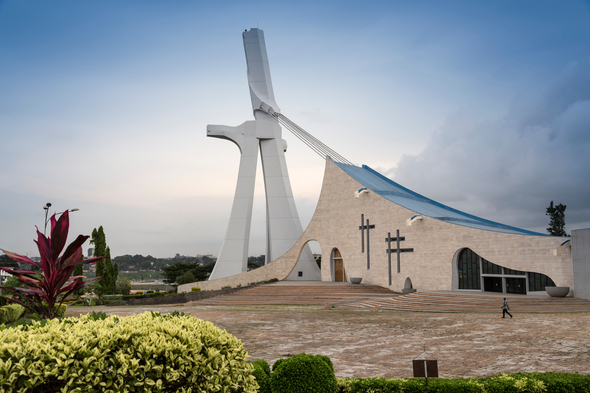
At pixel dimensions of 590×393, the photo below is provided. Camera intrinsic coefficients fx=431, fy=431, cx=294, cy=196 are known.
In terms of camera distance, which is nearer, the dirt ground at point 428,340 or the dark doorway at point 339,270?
the dirt ground at point 428,340

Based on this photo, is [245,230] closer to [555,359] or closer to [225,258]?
[225,258]

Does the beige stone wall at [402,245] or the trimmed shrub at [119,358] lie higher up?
the beige stone wall at [402,245]

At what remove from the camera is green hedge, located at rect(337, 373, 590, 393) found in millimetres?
5398

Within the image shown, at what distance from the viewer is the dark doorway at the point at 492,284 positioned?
64.5ft

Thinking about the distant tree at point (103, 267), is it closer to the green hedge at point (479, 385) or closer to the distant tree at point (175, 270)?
the distant tree at point (175, 270)

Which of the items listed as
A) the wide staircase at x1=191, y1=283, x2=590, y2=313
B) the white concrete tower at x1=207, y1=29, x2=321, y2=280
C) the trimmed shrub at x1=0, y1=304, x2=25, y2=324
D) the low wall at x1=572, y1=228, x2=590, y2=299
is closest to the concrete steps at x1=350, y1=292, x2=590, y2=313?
the wide staircase at x1=191, y1=283, x2=590, y2=313

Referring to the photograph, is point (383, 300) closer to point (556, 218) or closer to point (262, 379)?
point (262, 379)

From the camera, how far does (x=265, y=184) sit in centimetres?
3444

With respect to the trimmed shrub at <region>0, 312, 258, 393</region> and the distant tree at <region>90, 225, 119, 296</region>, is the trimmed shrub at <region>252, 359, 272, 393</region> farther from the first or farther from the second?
the distant tree at <region>90, 225, 119, 296</region>

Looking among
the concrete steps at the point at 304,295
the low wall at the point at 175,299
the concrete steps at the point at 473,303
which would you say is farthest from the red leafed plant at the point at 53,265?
the low wall at the point at 175,299

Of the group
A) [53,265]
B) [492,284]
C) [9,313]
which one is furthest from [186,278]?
[53,265]

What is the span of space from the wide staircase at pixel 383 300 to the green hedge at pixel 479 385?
11.4 metres

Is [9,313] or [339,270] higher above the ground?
[339,270]

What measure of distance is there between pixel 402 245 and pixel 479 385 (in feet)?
60.6
